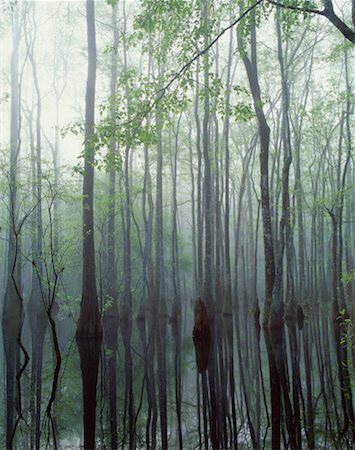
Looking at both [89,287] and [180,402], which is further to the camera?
[89,287]

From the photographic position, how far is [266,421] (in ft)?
16.9

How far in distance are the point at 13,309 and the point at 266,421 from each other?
14.8m

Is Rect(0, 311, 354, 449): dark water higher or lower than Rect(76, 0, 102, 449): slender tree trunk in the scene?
lower

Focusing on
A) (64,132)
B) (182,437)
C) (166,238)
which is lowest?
(182,437)

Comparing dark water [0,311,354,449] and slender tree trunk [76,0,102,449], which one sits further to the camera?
slender tree trunk [76,0,102,449]

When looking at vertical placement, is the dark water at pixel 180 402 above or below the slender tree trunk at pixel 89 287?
below

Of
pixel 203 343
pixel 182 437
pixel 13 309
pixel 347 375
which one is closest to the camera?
pixel 182 437

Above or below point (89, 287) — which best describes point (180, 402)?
below

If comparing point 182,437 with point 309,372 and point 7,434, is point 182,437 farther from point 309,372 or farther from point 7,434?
point 309,372

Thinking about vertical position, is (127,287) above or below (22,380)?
above

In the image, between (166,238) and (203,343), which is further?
(166,238)

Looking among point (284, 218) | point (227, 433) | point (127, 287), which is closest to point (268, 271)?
point (284, 218)

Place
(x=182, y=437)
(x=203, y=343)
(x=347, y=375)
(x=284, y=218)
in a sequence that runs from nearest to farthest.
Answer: (x=182, y=437) < (x=347, y=375) < (x=203, y=343) < (x=284, y=218)

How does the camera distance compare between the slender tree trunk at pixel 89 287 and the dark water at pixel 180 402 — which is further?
the slender tree trunk at pixel 89 287
